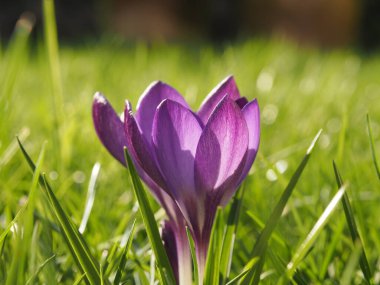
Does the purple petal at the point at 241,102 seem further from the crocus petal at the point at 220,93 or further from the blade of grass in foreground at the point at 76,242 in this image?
the blade of grass in foreground at the point at 76,242

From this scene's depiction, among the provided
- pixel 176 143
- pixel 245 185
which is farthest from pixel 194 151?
pixel 245 185

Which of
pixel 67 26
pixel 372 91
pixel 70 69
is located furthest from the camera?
pixel 67 26

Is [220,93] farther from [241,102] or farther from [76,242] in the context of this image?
[76,242]

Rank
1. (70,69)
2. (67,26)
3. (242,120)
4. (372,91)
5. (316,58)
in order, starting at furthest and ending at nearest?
(67,26) → (316,58) → (70,69) → (372,91) → (242,120)

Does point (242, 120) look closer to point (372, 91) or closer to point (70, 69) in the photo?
point (372, 91)

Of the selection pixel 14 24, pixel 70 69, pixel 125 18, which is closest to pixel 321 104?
pixel 70 69

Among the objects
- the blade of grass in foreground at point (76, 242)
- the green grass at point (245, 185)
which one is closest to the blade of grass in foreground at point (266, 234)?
the green grass at point (245, 185)
